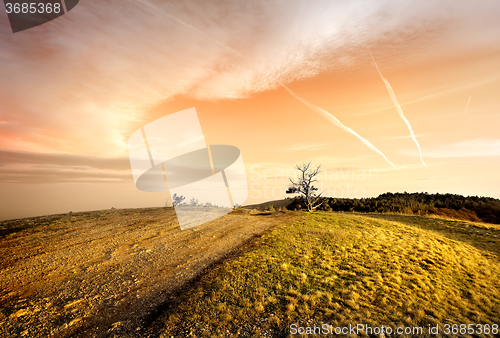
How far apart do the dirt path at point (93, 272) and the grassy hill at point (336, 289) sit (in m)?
1.14

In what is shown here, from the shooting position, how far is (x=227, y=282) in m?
7.66

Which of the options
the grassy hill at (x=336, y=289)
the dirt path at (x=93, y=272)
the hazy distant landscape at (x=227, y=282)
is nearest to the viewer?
the dirt path at (x=93, y=272)

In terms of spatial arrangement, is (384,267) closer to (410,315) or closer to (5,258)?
(410,315)

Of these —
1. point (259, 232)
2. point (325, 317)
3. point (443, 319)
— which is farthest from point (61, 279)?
point (443, 319)

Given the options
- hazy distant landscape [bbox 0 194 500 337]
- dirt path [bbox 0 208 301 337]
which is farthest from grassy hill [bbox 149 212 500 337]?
dirt path [bbox 0 208 301 337]

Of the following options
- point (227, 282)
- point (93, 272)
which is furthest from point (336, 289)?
point (93, 272)

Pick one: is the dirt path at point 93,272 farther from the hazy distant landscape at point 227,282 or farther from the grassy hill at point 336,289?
the grassy hill at point 336,289

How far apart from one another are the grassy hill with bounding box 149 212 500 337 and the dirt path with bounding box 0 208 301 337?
1.14 metres

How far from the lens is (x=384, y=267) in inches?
386

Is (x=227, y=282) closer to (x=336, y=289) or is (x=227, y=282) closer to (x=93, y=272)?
(x=336, y=289)

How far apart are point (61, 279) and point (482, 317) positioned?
48.1 ft

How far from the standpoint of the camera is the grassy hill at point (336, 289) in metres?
6.01

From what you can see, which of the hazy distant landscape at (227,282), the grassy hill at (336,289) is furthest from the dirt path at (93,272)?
the grassy hill at (336,289)

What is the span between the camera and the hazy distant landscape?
5746 mm
